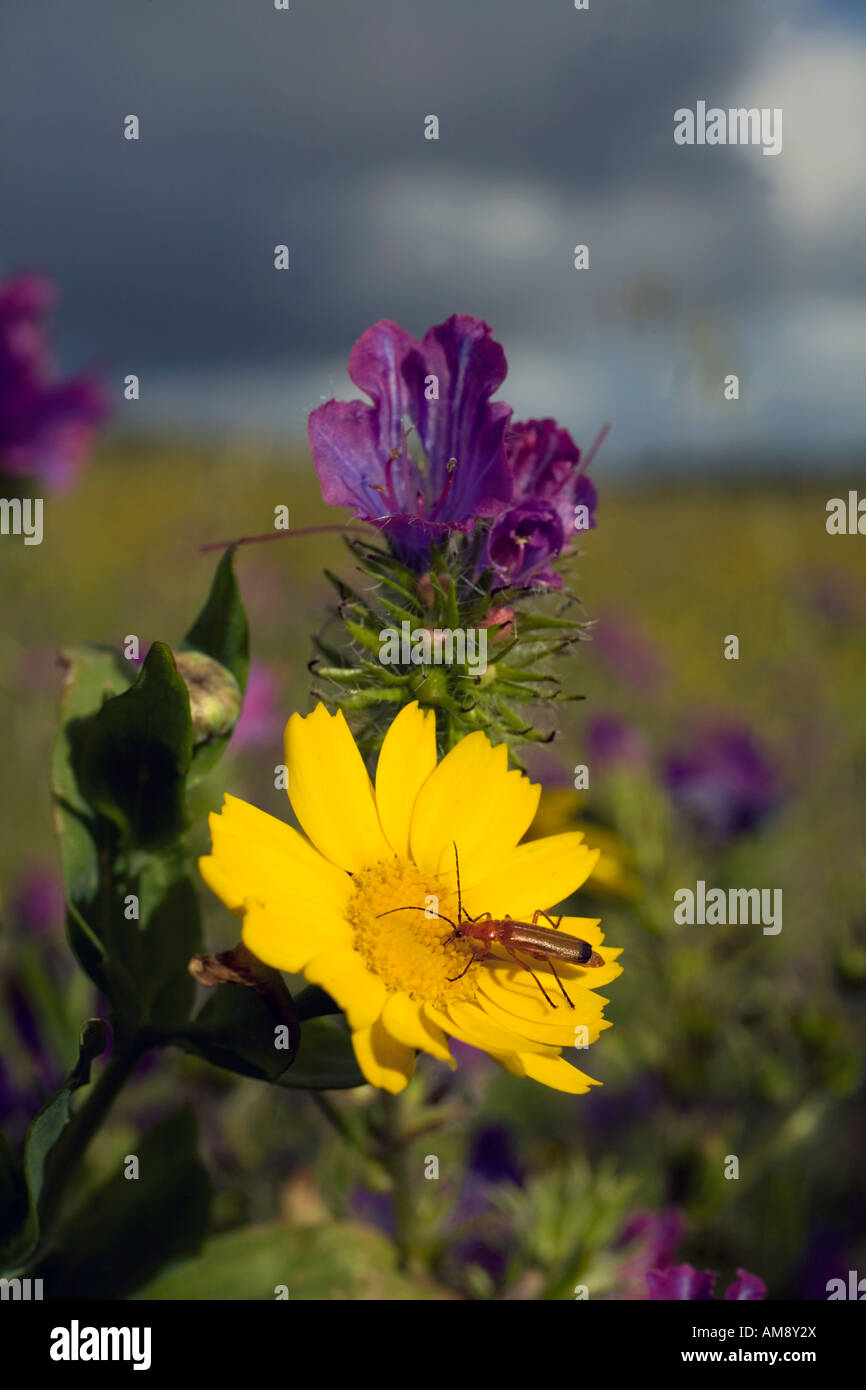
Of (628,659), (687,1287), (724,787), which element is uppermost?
(628,659)

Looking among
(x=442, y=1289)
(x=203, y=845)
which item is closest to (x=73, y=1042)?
(x=203, y=845)

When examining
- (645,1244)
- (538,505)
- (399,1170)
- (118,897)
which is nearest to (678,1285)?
(399,1170)

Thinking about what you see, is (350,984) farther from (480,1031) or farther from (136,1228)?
(136,1228)

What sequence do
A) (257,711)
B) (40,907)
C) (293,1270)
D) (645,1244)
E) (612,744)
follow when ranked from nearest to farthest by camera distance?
(293,1270) < (645,1244) < (257,711) < (40,907) < (612,744)

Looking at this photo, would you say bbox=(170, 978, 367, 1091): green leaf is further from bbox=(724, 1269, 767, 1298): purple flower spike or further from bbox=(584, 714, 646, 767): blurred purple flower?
bbox=(584, 714, 646, 767): blurred purple flower

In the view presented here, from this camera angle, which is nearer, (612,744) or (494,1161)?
(494,1161)

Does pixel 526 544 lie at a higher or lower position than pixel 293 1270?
higher

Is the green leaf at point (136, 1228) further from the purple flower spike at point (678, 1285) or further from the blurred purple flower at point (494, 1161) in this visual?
the blurred purple flower at point (494, 1161)
